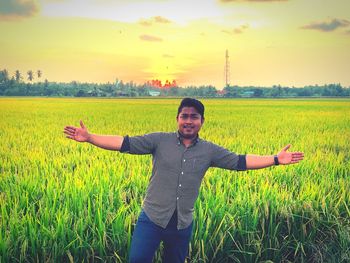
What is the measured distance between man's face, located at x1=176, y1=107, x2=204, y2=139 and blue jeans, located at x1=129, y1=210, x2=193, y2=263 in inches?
21.9

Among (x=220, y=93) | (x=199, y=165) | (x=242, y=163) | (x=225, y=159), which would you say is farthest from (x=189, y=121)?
(x=220, y=93)

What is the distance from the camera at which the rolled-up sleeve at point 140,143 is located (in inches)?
112

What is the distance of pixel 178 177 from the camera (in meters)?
2.81

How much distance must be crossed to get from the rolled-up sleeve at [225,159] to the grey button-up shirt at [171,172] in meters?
0.05

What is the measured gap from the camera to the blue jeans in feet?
8.84

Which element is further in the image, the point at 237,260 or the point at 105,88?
the point at 105,88

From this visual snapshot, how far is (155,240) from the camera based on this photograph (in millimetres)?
2734

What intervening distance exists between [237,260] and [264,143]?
21.6ft

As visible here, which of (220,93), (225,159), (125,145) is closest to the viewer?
(125,145)

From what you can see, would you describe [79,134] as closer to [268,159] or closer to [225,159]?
[225,159]

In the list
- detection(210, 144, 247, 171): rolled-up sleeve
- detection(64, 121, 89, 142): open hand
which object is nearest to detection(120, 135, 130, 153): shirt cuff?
detection(64, 121, 89, 142): open hand

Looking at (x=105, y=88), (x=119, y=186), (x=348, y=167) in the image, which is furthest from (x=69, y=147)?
(x=105, y=88)

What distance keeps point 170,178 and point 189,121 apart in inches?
16.1

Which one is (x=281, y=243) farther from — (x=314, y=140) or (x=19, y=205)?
(x=314, y=140)
